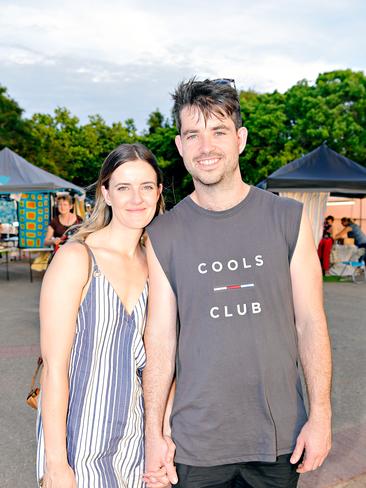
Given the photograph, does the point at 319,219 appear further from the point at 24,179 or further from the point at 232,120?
the point at 232,120

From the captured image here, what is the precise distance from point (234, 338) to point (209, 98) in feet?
3.04

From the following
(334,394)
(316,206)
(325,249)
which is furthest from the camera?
(325,249)

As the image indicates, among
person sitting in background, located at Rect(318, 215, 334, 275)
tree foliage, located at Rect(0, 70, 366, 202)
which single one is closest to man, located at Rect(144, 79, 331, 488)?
person sitting in background, located at Rect(318, 215, 334, 275)

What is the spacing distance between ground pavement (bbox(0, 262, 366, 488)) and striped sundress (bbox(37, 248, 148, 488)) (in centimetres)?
176

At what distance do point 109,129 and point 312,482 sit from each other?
3952 centimetres

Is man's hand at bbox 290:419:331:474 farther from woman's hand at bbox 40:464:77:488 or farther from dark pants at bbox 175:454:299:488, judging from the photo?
woman's hand at bbox 40:464:77:488

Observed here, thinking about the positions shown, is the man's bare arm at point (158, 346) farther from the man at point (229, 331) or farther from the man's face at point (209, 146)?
the man's face at point (209, 146)

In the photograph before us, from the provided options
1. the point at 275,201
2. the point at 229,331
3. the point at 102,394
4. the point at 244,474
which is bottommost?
the point at 244,474

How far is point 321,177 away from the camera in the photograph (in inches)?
469

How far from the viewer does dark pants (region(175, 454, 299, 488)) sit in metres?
1.83

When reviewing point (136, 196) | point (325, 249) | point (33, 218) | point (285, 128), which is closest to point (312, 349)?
point (136, 196)

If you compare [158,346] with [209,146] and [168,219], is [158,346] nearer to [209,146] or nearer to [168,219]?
[168,219]

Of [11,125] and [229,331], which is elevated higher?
[11,125]

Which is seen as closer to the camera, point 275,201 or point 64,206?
point 275,201
